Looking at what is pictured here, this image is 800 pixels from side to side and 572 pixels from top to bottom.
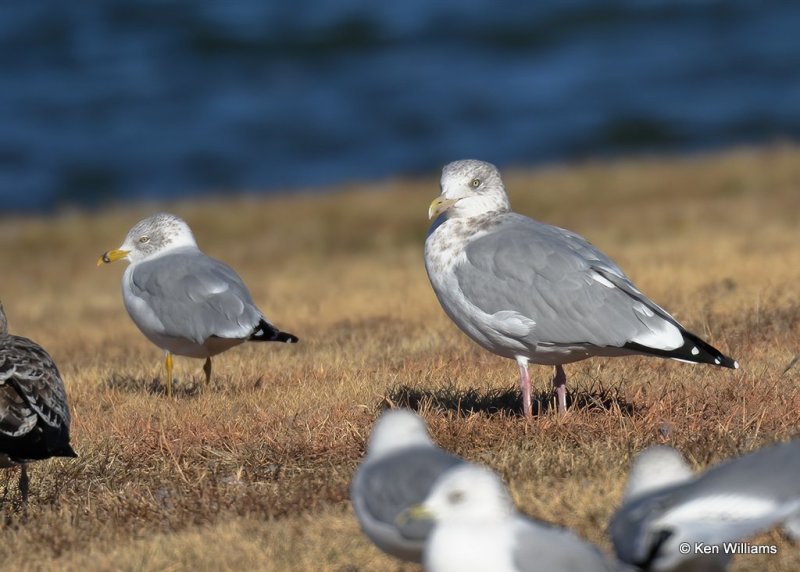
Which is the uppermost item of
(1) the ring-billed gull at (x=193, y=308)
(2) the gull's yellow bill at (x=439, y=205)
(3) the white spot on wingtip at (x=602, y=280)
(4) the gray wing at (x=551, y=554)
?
(2) the gull's yellow bill at (x=439, y=205)

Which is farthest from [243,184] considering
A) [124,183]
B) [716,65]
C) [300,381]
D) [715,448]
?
[715,448]

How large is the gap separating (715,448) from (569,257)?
1234 mm

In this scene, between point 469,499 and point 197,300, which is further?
point 197,300

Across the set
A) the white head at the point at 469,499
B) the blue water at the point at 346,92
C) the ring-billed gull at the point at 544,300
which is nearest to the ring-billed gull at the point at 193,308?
the ring-billed gull at the point at 544,300

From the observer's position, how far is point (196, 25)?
150 feet

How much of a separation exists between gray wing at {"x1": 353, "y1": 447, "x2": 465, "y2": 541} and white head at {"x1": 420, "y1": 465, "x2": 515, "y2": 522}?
9.5 inches

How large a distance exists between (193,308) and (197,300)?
0.22ft

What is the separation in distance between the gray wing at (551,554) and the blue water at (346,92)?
28728 millimetres

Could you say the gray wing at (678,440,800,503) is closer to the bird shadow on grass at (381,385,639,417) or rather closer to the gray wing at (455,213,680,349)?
the gray wing at (455,213,680,349)

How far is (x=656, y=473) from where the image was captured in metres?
4.73

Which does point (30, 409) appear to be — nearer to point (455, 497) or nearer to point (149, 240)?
point (455, 497)

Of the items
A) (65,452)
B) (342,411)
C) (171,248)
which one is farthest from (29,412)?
(171,248)

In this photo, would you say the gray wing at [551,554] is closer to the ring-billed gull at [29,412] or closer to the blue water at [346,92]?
the ring-billed gull at [29,412]

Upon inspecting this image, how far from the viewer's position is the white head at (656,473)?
15.4 feet
